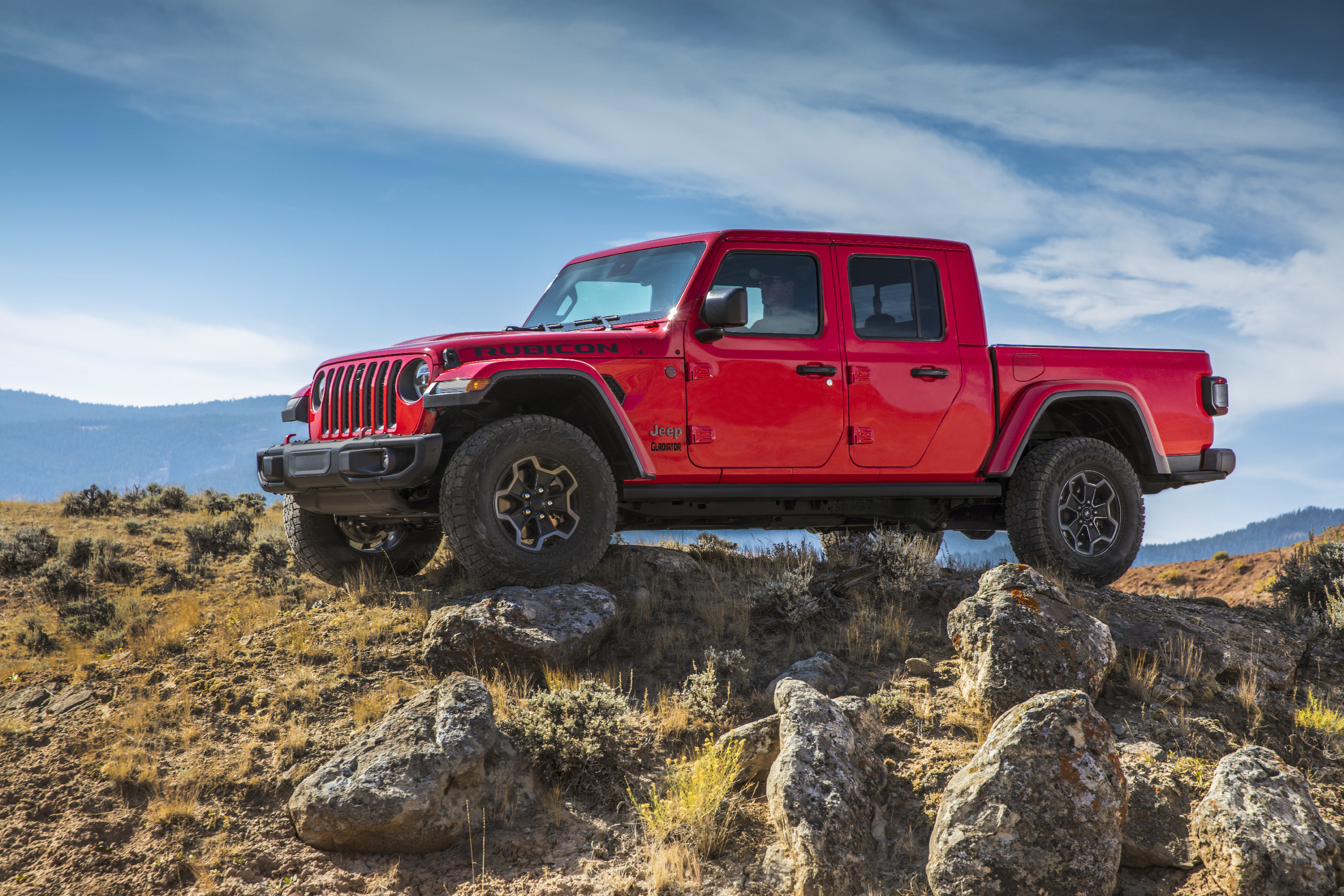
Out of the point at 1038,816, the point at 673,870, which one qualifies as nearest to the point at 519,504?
the point at 673,870

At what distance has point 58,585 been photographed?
8.45 m

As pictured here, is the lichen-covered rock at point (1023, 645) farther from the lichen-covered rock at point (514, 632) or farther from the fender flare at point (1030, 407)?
the lichen-covered rock at point (514, 632)

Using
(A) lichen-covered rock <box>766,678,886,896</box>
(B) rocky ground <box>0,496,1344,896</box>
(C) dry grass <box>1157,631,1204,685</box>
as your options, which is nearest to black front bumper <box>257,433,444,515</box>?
(B) rocky ground <box>0,496,1344,896</box>

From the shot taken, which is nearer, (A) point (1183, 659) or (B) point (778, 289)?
(A) point (1183, 659)

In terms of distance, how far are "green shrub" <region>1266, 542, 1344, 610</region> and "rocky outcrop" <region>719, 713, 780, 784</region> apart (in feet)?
16.7

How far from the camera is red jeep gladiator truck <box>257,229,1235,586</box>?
5.92 metres

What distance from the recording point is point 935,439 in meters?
7.13

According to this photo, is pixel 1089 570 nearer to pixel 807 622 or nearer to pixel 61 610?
pixel 807 622

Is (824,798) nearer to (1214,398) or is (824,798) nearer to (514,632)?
(514,632)

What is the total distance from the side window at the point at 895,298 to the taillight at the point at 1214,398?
2.74m

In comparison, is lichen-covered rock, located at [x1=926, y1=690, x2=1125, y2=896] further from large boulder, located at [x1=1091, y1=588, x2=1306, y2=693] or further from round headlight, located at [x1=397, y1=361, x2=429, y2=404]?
round headlight, located at [x1=397, y1=361, x2=429, y2=404]

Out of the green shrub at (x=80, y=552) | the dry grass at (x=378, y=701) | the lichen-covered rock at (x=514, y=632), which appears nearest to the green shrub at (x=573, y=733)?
the lichen-covered rock at (x=514, y=632)

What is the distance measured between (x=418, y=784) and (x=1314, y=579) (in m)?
7.26

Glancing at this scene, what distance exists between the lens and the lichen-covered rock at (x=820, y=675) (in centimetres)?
537
